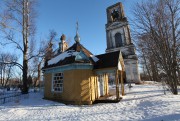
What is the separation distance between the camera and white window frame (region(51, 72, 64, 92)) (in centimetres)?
1299

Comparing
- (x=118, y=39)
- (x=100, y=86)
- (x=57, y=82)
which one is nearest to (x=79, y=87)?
(x=57, y=82)

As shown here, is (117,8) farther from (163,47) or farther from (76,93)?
(76,93)

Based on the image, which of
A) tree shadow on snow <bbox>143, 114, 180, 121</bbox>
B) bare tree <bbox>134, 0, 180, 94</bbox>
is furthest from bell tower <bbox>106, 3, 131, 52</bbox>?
tree shadow on snow <bbox>143, 114, 180, 121</bbox>

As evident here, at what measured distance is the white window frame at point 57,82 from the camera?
12994 mm

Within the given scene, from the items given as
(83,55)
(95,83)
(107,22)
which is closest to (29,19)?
(83,55)

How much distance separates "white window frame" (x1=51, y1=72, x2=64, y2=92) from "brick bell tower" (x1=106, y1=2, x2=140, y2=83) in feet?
65.0

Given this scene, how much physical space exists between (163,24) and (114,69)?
6.20 metres

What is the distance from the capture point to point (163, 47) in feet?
42.5

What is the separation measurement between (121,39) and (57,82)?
73.8 feet

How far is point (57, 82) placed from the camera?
43.8 feet

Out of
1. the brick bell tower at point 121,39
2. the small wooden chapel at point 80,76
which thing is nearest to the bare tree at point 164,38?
the small wooden chapel at point 80,76

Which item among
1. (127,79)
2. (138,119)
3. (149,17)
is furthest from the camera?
(127,79)

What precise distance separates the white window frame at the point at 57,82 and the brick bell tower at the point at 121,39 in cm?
1983

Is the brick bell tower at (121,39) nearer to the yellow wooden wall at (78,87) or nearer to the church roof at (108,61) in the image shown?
the church roof at (108,61)
